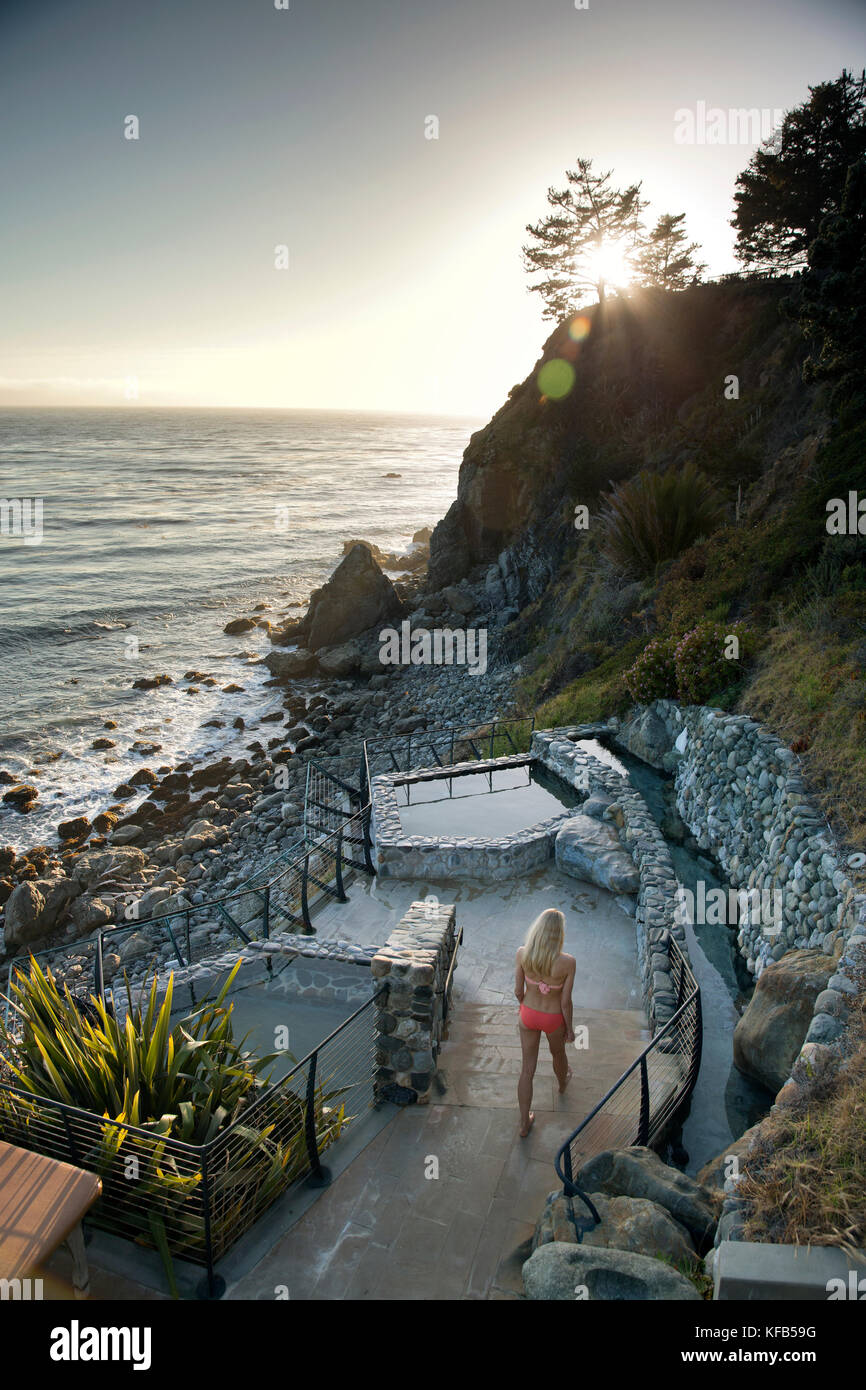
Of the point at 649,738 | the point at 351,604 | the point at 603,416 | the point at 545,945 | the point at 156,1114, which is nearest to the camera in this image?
the point at 156,1114

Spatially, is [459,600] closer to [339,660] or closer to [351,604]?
[351,604]

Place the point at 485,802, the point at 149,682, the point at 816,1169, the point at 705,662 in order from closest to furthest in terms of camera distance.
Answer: the point at 816,1169
the point at 485,802
the point at 705,662
the point at 149,682

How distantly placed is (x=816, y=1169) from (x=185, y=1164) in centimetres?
385

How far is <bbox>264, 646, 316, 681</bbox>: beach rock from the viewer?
1173 inches

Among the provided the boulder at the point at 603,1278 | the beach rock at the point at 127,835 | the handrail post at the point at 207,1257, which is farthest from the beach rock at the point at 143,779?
the boulder at the point at 603,1278

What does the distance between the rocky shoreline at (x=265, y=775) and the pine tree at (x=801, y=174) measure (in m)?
16.9

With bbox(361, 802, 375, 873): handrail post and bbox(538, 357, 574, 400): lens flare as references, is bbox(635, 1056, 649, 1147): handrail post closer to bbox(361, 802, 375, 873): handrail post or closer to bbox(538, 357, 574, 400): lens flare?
bbox(361, 802, 375, 873): handrail post

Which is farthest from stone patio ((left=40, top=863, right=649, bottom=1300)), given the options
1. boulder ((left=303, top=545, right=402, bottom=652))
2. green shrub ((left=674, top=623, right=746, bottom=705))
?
boulder ((left=303, top=545, right=402, bottom=652))

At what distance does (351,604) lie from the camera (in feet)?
104

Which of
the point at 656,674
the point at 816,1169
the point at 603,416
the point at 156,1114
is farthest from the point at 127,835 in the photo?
the point at 603,416

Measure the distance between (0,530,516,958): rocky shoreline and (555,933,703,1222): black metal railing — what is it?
6.27 meters

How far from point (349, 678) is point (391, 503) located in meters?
51.4

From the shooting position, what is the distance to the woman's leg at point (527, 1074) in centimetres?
586
